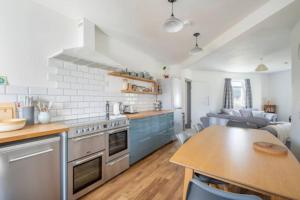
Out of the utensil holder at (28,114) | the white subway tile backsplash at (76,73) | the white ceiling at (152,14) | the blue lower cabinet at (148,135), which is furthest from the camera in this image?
the blue lower cabinet at (148,135)

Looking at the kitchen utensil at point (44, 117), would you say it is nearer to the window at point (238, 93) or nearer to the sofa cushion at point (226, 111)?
the sofa cushion at point (226, 111)

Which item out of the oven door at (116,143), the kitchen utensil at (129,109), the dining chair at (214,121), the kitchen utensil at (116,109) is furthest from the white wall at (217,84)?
the oven door at (116,143)

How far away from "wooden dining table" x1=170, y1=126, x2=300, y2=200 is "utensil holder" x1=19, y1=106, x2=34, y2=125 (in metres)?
1.68

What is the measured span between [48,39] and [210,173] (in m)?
2.42

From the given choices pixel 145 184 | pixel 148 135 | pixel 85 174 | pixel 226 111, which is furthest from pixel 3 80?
pixel 226 111

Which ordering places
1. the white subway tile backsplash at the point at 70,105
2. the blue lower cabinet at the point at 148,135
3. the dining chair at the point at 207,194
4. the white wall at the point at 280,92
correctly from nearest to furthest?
the dining chair at the point at 207,194 → the white subway tile backsplash at the point at 70,105 → the blue lower cabinet at the point at 148,135 → the white wall at the point at 280,92

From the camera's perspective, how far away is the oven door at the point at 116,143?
7.43 feet

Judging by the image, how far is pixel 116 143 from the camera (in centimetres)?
245

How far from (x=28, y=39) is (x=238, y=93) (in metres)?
8.20

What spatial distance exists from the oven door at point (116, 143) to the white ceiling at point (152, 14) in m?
1.71

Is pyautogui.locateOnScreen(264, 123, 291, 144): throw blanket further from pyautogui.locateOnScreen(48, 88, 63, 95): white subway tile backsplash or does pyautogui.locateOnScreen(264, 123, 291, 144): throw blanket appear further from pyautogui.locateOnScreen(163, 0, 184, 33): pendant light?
pyautogui.locateOnScreen(48, 88, 63, 95): white subway tile backsplash

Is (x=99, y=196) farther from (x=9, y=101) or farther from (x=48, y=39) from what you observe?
(x=48, y=39)

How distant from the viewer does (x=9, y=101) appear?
1721 mm

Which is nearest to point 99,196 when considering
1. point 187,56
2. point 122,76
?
point 122,76
